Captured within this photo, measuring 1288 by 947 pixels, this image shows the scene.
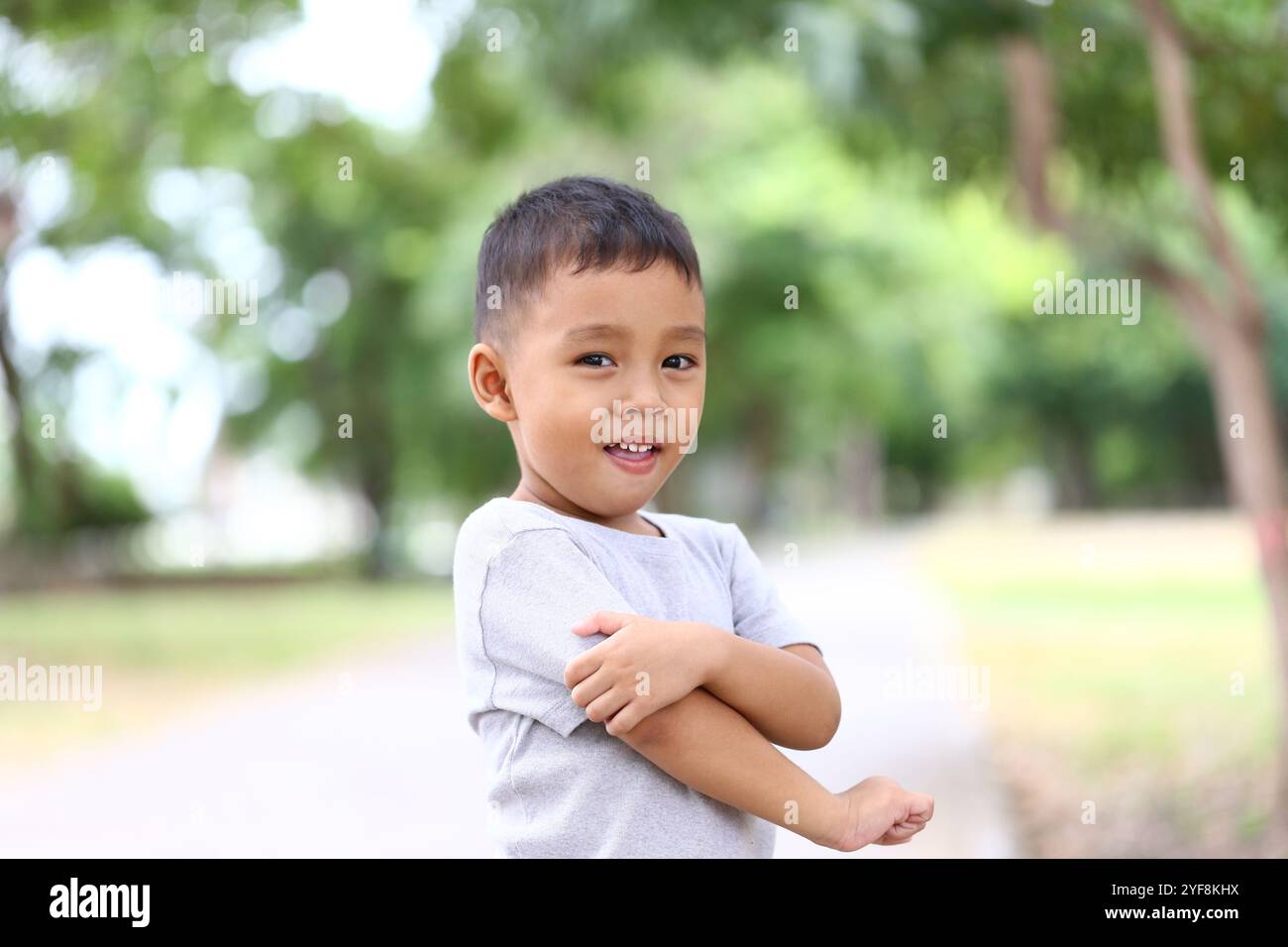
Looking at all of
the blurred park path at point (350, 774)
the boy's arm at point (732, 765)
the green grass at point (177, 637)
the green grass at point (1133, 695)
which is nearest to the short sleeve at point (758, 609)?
the boy's arm at point (732, 765)

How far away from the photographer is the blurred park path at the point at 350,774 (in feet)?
18.1

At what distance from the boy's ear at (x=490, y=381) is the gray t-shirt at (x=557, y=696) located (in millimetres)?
124

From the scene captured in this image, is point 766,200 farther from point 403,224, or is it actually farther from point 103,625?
point 103,625

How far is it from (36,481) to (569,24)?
1670 centimetres

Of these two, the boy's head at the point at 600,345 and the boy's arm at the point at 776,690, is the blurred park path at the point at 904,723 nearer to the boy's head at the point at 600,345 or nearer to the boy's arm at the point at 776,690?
the boy's arm at the point at 776,690

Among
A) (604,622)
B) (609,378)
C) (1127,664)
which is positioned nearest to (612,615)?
(604,622)

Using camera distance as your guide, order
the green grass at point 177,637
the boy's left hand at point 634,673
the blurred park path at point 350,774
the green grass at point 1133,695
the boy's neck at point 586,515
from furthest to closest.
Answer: the green grass at point 177,637, the green grass at point 1133,695, the blurred park path at point 350,774, the boy's neck at point 586,515, the boy's left hand at point 634,673

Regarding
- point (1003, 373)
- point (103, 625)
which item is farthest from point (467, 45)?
point (1003, 373)

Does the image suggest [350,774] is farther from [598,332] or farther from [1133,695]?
[598,332]

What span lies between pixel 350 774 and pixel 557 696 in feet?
19.0

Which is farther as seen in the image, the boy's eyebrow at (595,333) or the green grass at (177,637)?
the green grass at (177,637)

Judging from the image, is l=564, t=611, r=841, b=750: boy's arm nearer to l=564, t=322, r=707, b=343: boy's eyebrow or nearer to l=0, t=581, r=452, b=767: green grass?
l=564, t=322, r=707, b=343: boy's eyebrow

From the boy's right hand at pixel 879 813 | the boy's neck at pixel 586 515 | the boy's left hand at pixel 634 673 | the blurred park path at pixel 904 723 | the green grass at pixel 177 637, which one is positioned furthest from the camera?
the green grass at pixel 177 637

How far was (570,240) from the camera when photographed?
1.49 m
